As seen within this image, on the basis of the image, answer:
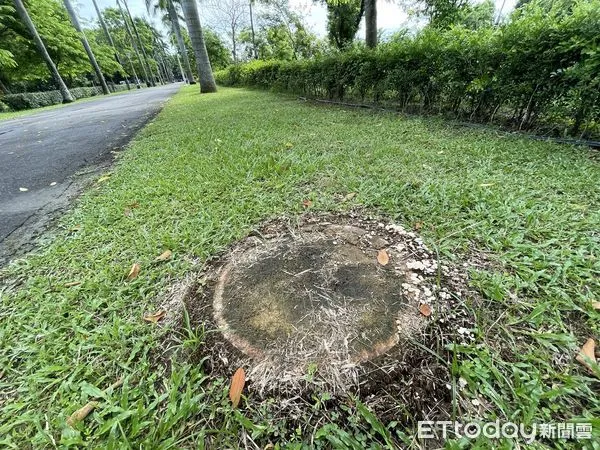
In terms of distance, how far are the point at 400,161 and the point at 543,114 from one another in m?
2.04

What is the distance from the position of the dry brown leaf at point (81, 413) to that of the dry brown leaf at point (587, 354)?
71.8 inches

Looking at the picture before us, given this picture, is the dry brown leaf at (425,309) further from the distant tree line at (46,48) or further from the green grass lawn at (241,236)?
the distant tree line at (46,48)

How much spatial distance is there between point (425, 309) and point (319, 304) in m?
0.47

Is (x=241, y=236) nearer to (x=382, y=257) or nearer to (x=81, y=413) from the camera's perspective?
(x=382, y=257)

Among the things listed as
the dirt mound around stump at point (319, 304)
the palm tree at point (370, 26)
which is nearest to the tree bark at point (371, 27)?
the palm tree at point (370, 26)

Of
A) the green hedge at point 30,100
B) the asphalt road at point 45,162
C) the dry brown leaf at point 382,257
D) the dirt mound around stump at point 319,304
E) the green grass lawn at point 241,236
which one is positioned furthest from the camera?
the green hedge at point 30,100

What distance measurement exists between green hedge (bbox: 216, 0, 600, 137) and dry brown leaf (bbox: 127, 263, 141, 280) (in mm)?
4249

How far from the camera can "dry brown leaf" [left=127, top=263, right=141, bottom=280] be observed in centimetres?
161

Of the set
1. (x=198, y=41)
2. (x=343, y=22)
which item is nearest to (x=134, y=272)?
(x=198, y=41)

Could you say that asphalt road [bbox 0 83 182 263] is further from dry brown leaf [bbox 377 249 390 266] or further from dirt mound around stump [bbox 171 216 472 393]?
dry brown leaf [bbox 377 249 390 266]

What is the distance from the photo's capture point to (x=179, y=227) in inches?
79.4

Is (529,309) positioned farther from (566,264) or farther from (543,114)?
(543,114)

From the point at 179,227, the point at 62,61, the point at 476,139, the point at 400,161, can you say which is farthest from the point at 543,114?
the point at 62,61

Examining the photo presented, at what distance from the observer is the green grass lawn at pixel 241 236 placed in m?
0.95
